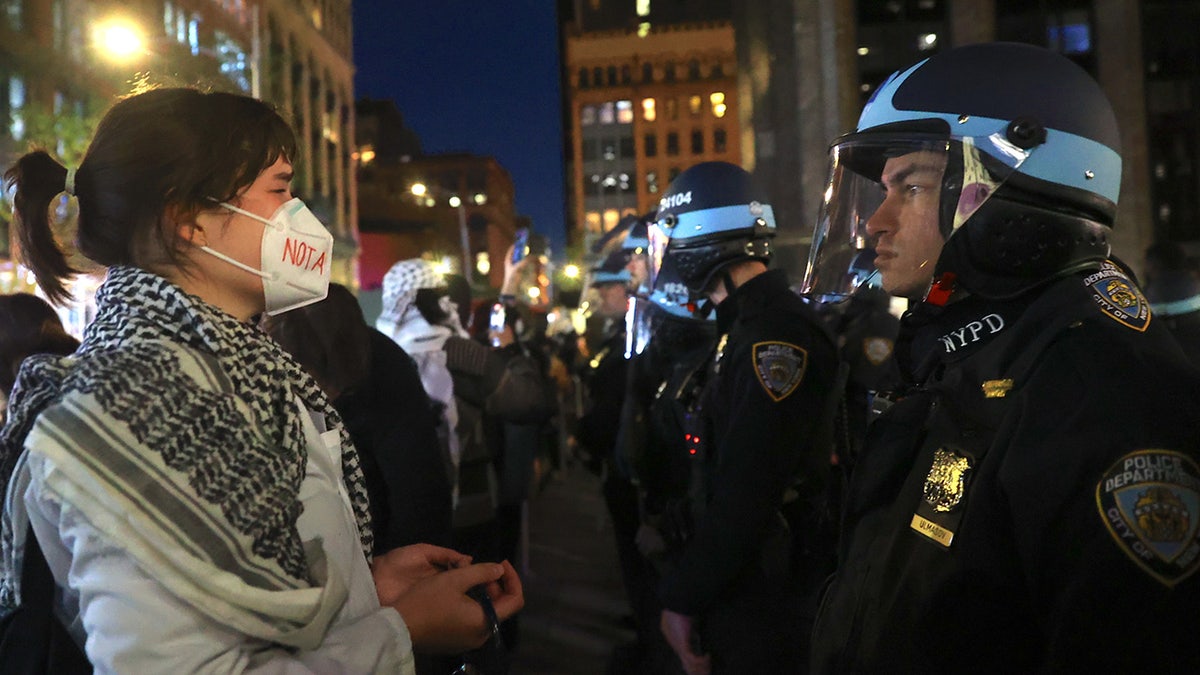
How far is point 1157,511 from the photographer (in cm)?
147

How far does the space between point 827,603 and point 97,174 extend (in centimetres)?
179

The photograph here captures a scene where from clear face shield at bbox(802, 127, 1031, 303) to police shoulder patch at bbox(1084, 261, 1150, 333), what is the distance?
11.4 inches

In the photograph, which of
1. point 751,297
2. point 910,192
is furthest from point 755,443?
point 910,192

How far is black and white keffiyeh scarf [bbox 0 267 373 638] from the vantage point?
4.66 feet

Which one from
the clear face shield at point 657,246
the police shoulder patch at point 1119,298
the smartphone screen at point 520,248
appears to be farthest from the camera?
the smartphone screen at point 520,248

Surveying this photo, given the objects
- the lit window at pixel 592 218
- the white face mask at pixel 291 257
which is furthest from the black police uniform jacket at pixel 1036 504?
the lit window at pixel 592 218

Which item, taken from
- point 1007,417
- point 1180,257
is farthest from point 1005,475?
point 1180,257

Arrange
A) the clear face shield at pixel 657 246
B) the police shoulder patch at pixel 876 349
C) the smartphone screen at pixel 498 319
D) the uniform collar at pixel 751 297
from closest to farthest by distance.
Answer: the uniform collar at pixel 751 297 < the clear face shield at pixel 657 246 < the police shoulder patch at pixel 876 349 < the smartphone screen at pixel 498 319

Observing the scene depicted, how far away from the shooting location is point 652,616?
6137 mm

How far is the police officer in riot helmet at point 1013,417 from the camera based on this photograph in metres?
1.48

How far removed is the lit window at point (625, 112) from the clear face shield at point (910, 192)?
10635cm

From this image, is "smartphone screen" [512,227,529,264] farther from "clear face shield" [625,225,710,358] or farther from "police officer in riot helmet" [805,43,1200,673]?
"police officer in riot helmet" [805,43,1200,673]

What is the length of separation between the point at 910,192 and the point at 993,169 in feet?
0.79

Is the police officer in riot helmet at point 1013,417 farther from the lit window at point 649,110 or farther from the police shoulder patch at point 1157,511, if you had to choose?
the lit window at point 649,110
